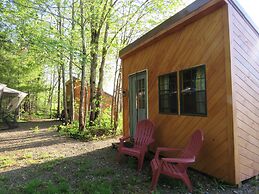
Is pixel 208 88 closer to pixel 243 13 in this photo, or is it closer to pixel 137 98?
pixel 243 13

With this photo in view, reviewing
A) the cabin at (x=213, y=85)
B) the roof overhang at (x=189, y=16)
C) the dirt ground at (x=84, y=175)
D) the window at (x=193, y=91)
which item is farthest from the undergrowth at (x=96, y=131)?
the window at (x=193, y=91)

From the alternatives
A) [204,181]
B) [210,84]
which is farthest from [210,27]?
[204,181]

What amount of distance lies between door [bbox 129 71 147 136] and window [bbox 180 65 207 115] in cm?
169

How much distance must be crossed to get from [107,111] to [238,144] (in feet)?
27.3

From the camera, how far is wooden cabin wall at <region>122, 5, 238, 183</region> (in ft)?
11.7

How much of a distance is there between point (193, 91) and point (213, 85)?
0.52 m

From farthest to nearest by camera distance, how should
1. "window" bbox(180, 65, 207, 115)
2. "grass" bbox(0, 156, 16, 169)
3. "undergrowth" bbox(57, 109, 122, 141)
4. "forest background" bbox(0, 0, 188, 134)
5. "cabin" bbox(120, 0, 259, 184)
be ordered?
"undergrowth" bbox(57, 109, 122, 141) → "forest background" bbox(0, 0, 188, 134) → "grass" bbox(0, 156, 16, 169) → "window" bbox(180, 65, 207, 115) → "cabin" bbox(120, 0, 259, 184)

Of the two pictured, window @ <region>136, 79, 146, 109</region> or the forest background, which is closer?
window @ <region>136, 79, 146, 109</region>

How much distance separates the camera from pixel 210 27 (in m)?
3.83

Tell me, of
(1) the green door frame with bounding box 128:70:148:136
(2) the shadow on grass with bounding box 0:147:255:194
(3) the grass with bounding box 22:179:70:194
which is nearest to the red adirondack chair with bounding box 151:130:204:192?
(2) the shadow on grass with bounding box 0:147:255:194

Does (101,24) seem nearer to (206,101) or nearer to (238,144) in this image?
(206,101)

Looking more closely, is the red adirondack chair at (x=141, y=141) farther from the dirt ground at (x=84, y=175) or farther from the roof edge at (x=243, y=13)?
the roof edge at (x=243, y=13)

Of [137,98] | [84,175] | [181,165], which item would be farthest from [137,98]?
[181,165]

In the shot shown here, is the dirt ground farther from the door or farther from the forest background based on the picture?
the forest background
